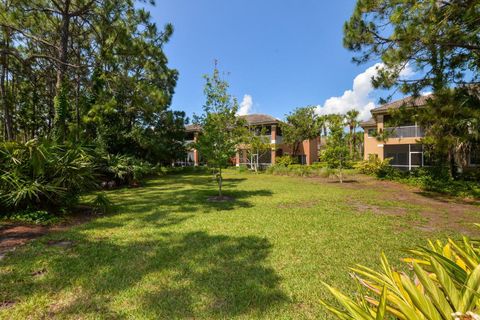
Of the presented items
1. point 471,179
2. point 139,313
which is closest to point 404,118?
point 471,179

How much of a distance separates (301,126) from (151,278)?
2552cm

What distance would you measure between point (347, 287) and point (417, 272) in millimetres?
2098

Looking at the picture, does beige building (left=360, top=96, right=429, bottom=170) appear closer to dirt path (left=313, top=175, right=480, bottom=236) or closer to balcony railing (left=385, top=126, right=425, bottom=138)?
balcony railing (left=385, top=126, right=425, bottom=138)

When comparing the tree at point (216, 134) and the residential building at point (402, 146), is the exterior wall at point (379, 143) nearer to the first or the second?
the residential building at point (402, 146)

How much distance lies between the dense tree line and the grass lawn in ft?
14.9

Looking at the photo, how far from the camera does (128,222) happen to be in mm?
6480

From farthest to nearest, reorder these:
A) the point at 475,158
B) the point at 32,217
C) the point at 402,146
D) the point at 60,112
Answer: the point at 402,146, the point at 475,158, the point at 60,112, the point at 32,217

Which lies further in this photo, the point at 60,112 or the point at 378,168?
the point at 378,168

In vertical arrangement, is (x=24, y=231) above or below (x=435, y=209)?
above

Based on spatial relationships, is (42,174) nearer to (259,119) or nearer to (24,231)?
(24,231)

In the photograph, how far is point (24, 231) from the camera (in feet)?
18.0

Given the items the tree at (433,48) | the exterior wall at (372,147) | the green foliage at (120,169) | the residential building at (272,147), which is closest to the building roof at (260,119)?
the residential building at (272,147)

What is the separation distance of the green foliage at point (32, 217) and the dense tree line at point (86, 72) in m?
2.52

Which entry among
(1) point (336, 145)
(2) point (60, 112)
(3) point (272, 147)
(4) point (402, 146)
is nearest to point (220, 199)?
(2) point (60, 112)
